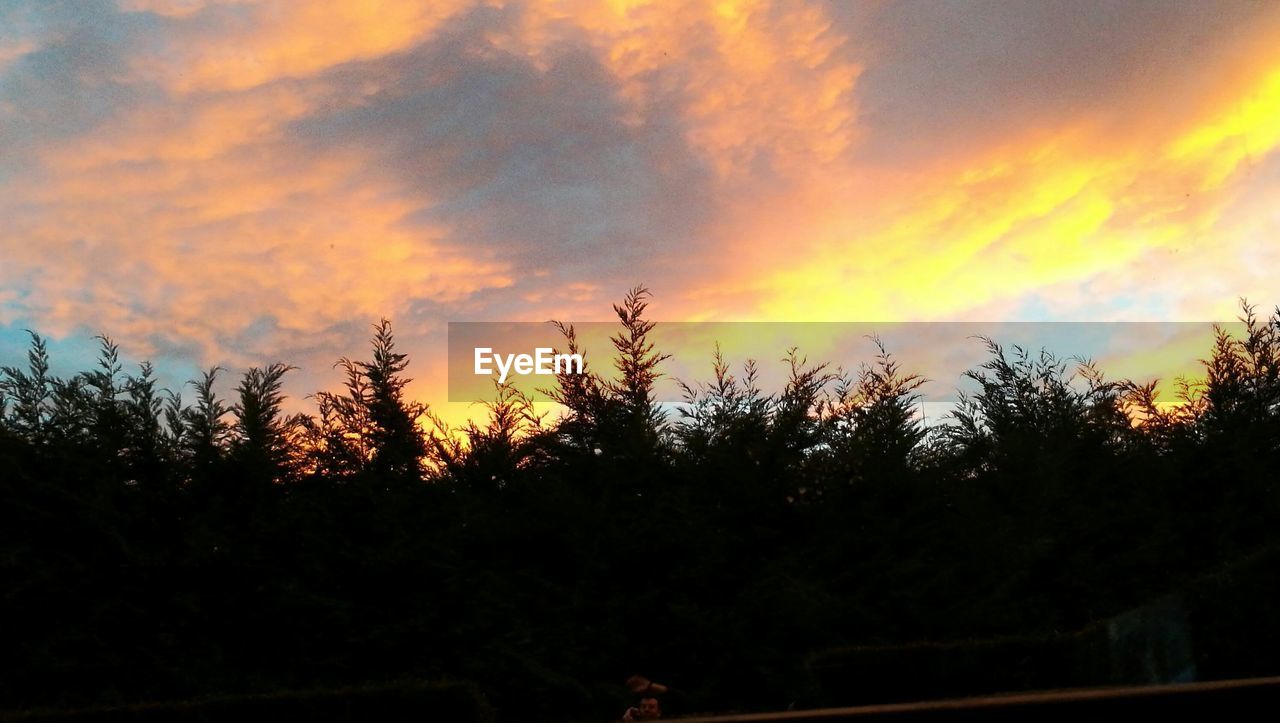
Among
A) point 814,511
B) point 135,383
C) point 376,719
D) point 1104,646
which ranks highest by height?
point 135,383

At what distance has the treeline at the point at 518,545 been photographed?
8070mm

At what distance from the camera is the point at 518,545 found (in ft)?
28.7

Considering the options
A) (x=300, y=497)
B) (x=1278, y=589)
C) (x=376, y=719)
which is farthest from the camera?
(x=300, y=497)

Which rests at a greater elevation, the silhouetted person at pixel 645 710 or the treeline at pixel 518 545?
the treeline at pixel 518 545

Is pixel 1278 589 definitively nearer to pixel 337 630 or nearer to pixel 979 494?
pixel 979 494

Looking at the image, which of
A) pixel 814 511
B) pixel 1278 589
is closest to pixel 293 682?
pixel 814 511

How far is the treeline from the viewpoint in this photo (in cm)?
807

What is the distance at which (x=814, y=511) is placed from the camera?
30.1 feet

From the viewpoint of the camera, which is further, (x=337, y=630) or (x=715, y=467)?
(x=715, y=467)

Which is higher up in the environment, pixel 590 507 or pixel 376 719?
pixel 590 507

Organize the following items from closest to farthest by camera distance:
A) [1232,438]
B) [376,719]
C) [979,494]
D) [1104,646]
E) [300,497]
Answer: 1. [1104,646]
2. [376,719]
3. [300,497]
4. [979,494]
5. [1232,438]

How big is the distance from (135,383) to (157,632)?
238cm

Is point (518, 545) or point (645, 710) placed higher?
point (518, 545)

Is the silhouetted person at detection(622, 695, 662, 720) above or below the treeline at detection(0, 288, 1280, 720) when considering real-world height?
below
